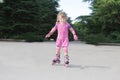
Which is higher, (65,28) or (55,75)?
(65,28)

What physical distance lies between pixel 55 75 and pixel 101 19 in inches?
1188

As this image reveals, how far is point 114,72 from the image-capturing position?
9.89 m

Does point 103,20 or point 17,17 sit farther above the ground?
point 17,17

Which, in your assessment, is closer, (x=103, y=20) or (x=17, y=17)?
(x=103, y=20)

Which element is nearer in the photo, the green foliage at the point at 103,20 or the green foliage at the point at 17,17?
the green foliage at the point at 103,20

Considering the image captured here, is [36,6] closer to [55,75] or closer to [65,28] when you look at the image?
[65,28]

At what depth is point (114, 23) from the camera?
3916cm

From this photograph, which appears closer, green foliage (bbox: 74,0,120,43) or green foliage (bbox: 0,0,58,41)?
green foliage (bbox: 74,0,120,43)

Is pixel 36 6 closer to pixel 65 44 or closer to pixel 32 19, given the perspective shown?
pixel 32 19

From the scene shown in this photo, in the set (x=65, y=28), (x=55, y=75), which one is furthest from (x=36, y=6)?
(x=55, y=75)

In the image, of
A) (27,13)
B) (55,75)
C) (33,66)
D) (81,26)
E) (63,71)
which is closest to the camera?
(55,75)

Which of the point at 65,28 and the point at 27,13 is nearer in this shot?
the point at 65,28

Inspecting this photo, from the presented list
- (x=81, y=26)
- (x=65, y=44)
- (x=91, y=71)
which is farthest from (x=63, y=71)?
(x=81, y=26)

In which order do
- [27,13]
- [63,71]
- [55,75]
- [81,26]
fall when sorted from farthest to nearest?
1. [81,26]
2. [27,13]
3. [63,71]
4. [55,75]
